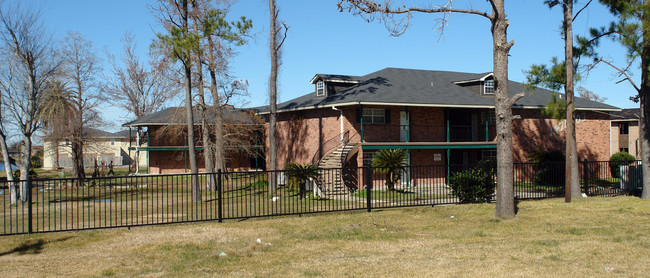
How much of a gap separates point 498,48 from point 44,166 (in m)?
62.5

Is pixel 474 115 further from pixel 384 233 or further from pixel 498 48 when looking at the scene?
pixel 384 233

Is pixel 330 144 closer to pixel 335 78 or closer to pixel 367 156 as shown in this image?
pixel 367 156

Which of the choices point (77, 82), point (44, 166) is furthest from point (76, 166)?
point (44, 166)

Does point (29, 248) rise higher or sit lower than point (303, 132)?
lower

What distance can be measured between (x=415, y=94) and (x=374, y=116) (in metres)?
2.46

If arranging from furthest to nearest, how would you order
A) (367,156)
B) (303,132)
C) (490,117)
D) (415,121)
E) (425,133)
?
(303,132) < (490,117) < (425,133) < (415,121) < (367,156)

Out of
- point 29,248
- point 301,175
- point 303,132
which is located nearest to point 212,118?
point 303,132

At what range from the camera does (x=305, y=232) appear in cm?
1127

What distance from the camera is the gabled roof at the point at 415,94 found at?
25266mm

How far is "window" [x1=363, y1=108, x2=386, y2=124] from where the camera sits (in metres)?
26.1

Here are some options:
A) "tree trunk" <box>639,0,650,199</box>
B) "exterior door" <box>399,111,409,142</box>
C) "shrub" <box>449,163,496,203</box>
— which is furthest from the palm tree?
"tree trunk" <box>639,0,650,199</box>

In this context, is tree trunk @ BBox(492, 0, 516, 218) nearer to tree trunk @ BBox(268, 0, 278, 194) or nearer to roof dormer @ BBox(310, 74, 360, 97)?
tree trunk @ BBox(268, 0, 278, 194)

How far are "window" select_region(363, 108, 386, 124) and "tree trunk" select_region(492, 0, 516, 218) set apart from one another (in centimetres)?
1343

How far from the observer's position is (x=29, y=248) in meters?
10.1
